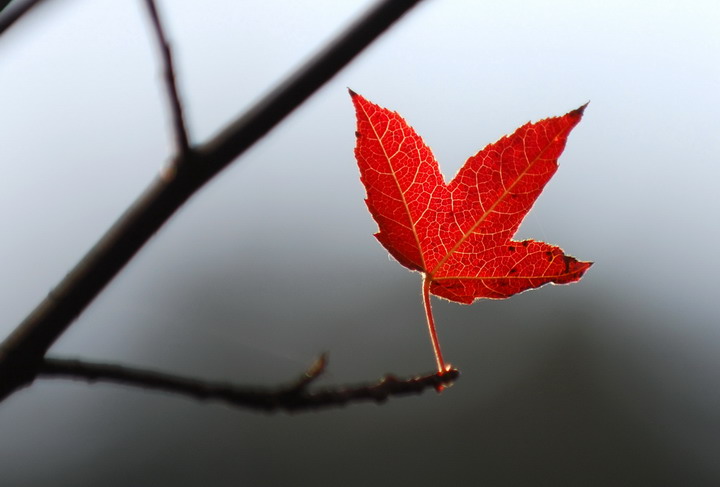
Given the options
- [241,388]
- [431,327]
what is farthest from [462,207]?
[241,388]

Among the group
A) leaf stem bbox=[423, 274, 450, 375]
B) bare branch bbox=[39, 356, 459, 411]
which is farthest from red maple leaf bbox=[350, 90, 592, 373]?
bare branch bbox=[39, 356, 459, 411]

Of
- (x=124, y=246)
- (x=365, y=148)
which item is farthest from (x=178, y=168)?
(x=365, y=148)

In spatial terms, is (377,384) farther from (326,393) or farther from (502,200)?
(502,200)

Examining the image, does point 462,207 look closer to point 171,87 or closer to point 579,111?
point 579,111

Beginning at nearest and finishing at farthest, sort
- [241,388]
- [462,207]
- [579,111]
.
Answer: [241,388] < [579,111] < [462,207]

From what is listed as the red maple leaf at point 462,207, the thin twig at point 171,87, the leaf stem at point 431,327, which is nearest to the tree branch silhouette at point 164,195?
the thin twig at point 171,87

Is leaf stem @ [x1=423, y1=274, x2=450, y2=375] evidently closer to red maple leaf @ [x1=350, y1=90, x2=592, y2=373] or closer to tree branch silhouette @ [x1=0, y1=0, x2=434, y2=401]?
red maple leaf @ [x1=350, y1=90, x2=592, y2=373]

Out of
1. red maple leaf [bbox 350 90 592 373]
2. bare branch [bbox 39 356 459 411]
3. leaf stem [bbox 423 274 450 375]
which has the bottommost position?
bare branch [bbox 39 356 459 411]
